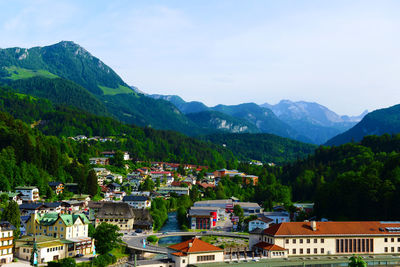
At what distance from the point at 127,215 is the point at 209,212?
2081 centimetres

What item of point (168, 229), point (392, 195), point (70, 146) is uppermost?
point (70, 146)

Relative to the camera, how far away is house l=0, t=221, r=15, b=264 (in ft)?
199

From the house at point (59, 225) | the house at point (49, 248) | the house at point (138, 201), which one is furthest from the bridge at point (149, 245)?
the house at point (138, 201)

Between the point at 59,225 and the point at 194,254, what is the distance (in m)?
29.7

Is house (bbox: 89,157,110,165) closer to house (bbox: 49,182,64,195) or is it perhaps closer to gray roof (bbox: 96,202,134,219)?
house (bbox: 49,182,64,195)

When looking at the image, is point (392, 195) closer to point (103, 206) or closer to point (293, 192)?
point (103, 206)

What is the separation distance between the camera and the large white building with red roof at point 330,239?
61312 mm

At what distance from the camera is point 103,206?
102m

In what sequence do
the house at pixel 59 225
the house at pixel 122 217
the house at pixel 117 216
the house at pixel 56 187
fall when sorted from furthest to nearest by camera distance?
1. the house at pixel 56 187
2. the house at pixel 122 217
3. the house at pixel 117 216
4. the house at pixel 59 225

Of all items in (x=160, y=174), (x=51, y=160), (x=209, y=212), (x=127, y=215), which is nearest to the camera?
(x=127, y=215)

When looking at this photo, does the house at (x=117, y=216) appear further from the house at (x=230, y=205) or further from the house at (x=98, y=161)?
the house at (x=98, y=161)

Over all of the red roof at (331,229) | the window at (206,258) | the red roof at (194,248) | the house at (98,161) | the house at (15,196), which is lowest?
the window at (206,258)

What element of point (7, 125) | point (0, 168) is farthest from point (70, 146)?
point (0, 168)

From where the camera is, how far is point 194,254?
185 ft
